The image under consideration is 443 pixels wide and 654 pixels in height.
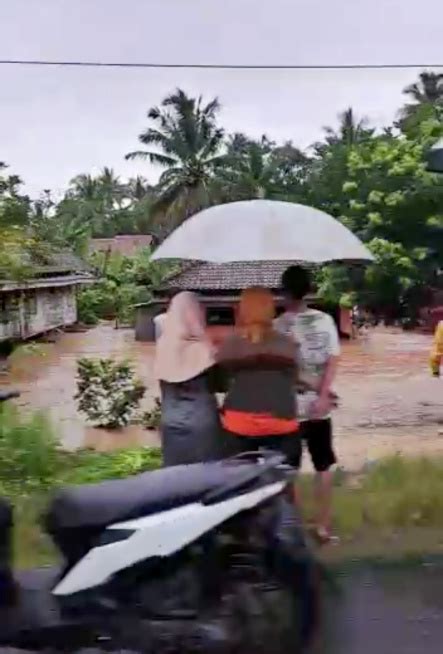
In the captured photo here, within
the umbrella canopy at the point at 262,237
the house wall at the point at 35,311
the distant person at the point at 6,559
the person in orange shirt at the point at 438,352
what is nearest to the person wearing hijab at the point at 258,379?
the umbrella canopy at the point at 262,237

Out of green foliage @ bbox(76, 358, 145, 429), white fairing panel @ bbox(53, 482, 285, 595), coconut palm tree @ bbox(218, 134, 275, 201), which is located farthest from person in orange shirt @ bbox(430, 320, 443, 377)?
coconut palm tree @ bbox(218, 134, 275, 201)

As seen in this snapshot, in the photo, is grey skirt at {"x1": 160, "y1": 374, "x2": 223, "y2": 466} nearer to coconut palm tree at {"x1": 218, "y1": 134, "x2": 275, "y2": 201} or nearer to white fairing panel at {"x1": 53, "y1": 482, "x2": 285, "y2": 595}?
white fairing panel at {"x1": 53, "y1": 482, "x2": 285, "y2": 595}

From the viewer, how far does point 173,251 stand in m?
5.62

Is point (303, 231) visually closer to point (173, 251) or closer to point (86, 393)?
point (173, 251)

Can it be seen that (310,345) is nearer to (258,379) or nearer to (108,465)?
(258,379)

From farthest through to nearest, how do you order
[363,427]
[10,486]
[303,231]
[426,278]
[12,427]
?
[363,427] < [426,278] < [12,427] < [10,486] < [303,231]

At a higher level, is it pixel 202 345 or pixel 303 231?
pixel 303 231

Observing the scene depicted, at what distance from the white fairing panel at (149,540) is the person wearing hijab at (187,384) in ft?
4.37

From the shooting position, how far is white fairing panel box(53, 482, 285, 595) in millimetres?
3557

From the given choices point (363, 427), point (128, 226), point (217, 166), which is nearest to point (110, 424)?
point (363, 427)

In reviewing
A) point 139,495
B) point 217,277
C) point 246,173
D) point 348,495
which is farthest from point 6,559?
point 246,173

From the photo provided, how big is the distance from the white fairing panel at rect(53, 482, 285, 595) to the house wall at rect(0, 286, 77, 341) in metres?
27.2

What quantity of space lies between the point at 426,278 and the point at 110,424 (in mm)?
5485

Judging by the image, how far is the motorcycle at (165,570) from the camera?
3.58 m
